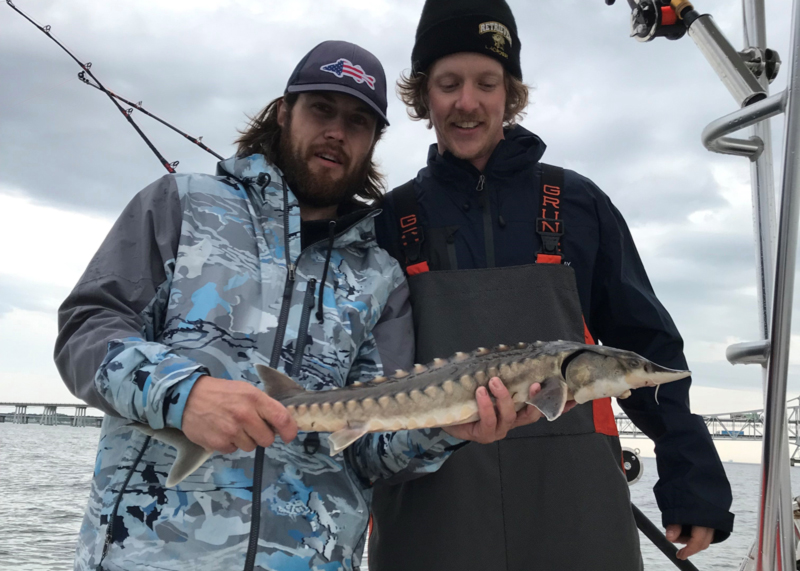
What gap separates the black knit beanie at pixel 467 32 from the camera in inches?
114

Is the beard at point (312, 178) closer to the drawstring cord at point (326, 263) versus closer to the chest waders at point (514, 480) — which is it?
the drawstring cord at point (326, 263)

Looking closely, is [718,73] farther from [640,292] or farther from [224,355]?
[224,355]

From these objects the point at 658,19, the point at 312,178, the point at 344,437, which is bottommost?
the point at 344,437

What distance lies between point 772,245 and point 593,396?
0.91 meters

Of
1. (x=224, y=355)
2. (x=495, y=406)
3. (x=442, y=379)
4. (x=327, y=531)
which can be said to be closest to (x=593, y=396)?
(x=495, y=406)

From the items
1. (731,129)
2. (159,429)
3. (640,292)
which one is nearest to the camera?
(159,429)

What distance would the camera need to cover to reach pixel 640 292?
2830mm

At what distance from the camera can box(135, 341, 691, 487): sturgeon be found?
195cm

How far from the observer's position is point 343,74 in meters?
2.66

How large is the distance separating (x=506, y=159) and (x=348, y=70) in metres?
0.77

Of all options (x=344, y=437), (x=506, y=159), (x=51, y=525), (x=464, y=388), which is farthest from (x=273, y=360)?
(x=51, y=525)

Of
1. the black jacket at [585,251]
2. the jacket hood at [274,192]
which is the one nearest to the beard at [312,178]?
the jacket hood at [274,192]

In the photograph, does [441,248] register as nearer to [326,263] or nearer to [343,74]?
[326,263]

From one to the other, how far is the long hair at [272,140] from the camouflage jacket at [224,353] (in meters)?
0.35
